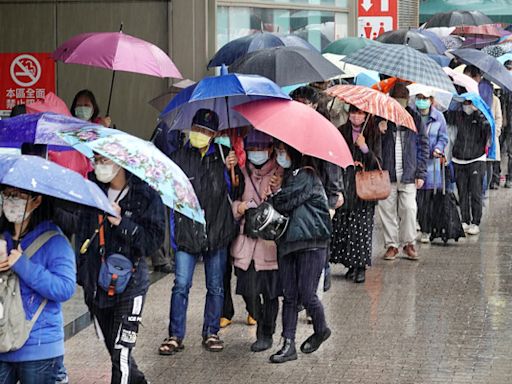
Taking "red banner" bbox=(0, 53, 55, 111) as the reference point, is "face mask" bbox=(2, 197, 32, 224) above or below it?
below

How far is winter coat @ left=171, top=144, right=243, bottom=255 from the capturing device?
9.10m

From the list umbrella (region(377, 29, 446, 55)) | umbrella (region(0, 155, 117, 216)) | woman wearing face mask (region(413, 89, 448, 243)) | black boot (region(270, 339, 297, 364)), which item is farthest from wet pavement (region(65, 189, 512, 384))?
umbrella (region(377, 29, 446, 55))

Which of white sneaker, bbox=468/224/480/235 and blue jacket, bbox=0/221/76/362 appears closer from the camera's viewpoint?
blue jacket, bbox=0/221/76/362

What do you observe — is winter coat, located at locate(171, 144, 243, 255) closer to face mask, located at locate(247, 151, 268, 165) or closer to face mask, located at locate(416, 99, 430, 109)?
face mask, located at locate(247, 151, 268, 165)

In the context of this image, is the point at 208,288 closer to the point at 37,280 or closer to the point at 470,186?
the point at 37,280

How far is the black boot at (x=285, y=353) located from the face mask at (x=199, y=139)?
155cm

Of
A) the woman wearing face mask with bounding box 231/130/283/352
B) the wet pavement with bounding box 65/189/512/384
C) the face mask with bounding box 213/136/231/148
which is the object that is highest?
the face mask with bounding box 213/136/231/148

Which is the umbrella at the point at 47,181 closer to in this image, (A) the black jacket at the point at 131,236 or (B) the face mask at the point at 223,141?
(A) the black jacket at the point at 131,236

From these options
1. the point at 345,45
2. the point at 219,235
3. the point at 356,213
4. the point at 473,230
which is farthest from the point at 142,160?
the point at 473,230

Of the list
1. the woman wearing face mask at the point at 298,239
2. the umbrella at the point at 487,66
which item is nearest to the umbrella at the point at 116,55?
the woman wearing face mask at the point at 298,239

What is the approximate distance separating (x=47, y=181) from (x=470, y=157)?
10331mm

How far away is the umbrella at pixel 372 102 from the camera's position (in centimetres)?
1096

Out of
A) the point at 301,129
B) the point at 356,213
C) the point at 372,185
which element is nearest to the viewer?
the point at 301,129

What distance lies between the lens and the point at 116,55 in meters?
11.0
